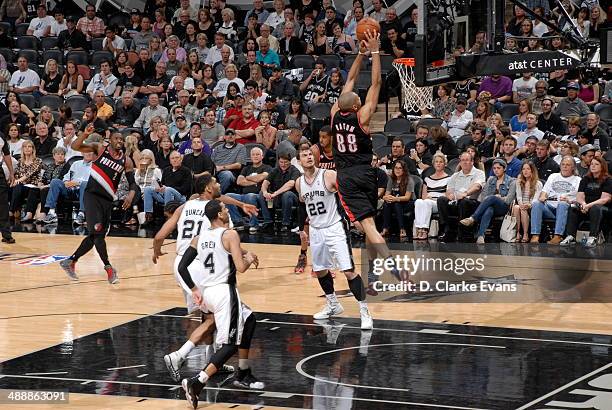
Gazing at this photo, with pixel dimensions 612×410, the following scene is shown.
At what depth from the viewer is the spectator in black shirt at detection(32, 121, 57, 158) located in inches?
784

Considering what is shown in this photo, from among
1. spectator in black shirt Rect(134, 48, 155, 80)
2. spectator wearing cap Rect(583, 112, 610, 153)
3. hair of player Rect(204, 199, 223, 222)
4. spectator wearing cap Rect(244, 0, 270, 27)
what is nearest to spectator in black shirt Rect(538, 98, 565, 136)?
spectator wearing cap Rect(583, 112, 610, 153)

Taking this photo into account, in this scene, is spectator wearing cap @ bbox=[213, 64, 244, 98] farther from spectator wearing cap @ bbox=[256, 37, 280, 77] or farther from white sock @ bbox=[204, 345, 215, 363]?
white sock @ bbox=[204, 345, 215, 363]

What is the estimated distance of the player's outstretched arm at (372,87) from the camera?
10.9 m

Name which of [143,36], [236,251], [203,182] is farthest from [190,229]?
[143,36]

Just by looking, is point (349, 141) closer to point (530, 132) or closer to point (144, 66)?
point (530, 132)

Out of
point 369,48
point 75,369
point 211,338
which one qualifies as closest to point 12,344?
point 75,369

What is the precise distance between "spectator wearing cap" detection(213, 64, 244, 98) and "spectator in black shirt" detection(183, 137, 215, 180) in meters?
2.63

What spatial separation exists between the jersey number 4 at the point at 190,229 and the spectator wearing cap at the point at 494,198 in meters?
6.71

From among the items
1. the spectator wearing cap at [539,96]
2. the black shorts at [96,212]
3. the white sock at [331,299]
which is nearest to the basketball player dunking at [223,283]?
the white sock at [331,299]

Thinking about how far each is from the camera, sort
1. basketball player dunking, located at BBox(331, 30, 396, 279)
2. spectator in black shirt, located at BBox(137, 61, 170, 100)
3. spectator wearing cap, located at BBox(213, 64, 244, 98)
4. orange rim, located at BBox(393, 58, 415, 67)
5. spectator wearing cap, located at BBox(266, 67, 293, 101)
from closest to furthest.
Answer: basketball player dunking, located at BBox(331, 30, 396, 279) → orange rim, located at BBox(393, 58, 415, 67) → spectator wearing cap, located at BBox(266, 67, 293, 101) → spectator wearing cap, located at BBox(213, 64, 244, 98) → spectator in black shirt, located at BBox(137, 61, 170, 100)

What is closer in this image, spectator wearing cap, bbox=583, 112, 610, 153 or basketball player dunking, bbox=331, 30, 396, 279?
basketball player dunking, bbox=331, 30, 396, 279

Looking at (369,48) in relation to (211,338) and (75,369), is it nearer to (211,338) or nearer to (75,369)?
(211,338)

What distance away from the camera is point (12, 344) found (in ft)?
34.9

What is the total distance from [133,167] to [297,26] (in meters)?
5.28
